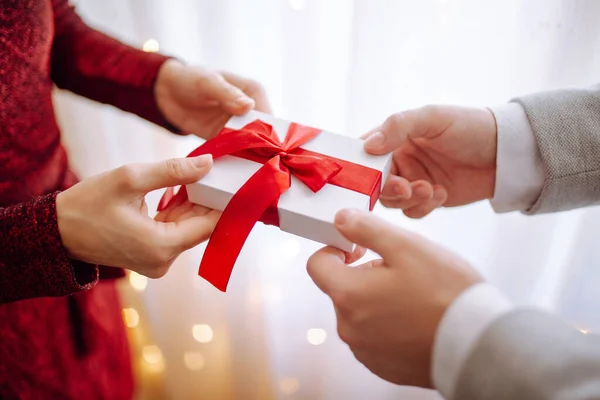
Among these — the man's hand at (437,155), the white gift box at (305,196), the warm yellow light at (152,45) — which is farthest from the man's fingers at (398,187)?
the warm yellow light at (152,45)

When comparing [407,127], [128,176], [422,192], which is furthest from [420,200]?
[128,176]

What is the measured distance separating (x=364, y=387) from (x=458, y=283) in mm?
867

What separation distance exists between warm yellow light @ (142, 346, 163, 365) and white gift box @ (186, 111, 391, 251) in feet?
2.98

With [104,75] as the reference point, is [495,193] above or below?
below

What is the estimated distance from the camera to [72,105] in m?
1.25

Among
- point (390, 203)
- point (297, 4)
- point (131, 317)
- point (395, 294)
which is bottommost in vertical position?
point (131, 317)

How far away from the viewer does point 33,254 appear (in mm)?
667

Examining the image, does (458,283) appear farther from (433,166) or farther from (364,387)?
(364,387)

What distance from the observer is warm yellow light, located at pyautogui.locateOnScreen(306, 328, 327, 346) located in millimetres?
1312

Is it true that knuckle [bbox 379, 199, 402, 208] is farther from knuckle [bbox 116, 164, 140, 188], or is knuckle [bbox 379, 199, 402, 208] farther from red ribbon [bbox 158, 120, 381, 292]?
knuckle [bbox 116, 164, 140, 188]

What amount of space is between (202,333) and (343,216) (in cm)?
90

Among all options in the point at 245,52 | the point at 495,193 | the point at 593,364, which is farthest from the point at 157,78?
the point at 593,364

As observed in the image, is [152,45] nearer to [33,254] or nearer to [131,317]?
[33,254]

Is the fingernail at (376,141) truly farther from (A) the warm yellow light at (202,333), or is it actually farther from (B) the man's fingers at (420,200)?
(A) the warm yellow light at (202,333)
